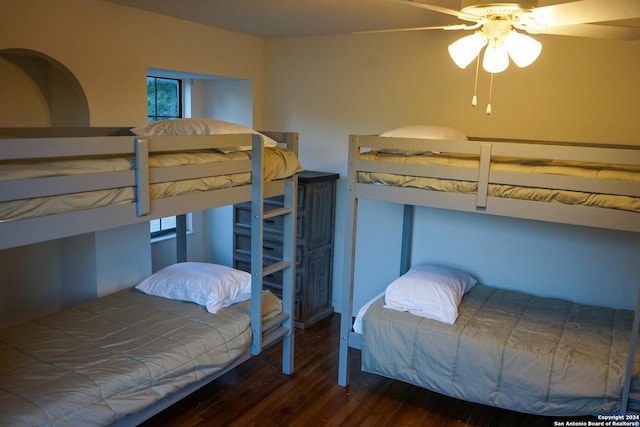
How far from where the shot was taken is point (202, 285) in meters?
3.29

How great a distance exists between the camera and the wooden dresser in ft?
13.9

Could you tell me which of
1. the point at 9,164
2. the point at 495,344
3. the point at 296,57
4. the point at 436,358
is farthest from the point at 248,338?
the point at 296,57

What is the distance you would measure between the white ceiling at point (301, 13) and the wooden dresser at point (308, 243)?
3.96 feet

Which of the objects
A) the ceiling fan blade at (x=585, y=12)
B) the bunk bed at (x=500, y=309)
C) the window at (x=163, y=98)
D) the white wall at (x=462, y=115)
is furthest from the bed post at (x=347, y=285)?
the window at (x=163, y=98)

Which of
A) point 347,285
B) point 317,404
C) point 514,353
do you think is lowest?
point 317,404

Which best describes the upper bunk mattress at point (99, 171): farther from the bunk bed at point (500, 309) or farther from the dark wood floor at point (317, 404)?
the dark wood floor at point (317, 404)

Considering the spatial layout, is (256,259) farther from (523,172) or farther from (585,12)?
(585,12)

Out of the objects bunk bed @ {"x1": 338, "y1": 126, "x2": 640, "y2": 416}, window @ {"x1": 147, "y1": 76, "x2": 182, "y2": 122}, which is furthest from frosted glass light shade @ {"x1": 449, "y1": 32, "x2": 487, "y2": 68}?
window @ {"x1": 147, "y1": 76, "x2": 182, "y2": 122}

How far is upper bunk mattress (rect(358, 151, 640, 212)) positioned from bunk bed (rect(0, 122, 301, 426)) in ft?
2.27

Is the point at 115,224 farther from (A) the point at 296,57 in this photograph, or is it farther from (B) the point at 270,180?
(A) the point at 296,57

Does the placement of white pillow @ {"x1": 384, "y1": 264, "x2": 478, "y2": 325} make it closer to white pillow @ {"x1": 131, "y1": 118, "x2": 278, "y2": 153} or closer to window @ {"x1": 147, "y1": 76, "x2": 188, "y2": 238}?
white pillow @ {"x1": 131, "y1": 118, "x2": 278, "y2": 153}

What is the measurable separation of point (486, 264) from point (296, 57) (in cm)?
240

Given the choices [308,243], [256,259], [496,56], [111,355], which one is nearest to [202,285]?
[256,259]

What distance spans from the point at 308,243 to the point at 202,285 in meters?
1.20
